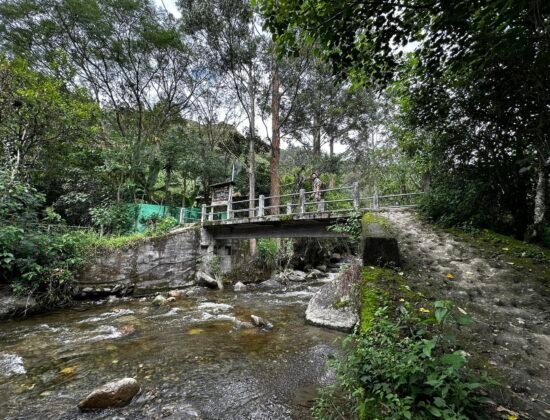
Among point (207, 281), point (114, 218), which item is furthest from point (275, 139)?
point (114, 218)

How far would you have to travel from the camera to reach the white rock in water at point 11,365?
465 centimetres

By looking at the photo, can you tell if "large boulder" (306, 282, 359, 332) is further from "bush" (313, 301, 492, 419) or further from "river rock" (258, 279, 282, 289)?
"river rock" (258, 279, 282, 289)

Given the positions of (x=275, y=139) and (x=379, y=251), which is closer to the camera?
(x=379, y=251)

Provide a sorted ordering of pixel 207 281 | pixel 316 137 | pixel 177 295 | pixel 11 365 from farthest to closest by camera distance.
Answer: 1. pixel 316 137
2. pixel 207 281
3. pixel 177 295
4. pixel 11 365

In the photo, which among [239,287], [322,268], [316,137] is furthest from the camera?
[316,137]

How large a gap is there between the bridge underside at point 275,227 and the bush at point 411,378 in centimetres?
685

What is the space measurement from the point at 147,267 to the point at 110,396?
8523 mm

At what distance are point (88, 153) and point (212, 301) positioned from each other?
10930mm

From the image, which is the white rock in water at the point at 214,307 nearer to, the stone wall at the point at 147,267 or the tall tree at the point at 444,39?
the stone wall at the point at 147,267

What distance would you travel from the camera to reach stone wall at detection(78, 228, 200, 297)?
34.2ft

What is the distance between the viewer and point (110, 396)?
3.72 m

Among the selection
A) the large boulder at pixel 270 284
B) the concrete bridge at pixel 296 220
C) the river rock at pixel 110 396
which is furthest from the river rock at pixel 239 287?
the river rock at pixel 110 396

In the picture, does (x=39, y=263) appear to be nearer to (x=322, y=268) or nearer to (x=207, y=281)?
(x=207, y=281)

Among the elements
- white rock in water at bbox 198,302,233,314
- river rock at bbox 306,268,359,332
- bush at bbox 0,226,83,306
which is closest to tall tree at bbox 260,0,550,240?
river rock at bbox 306,268,359,332
